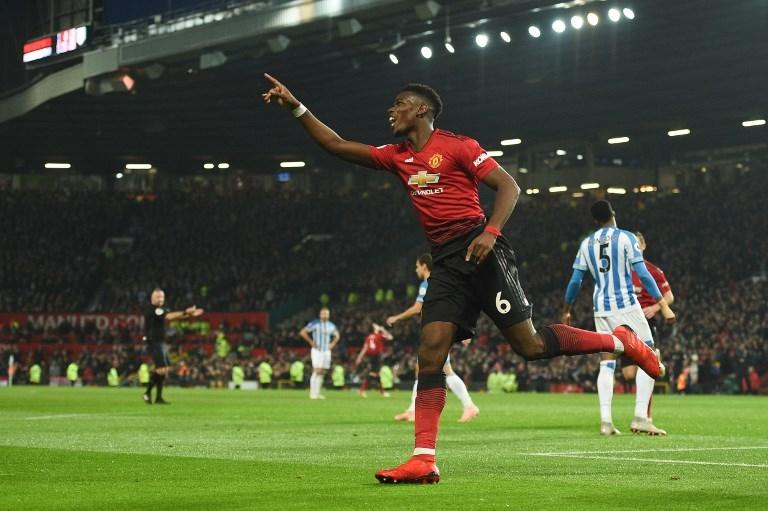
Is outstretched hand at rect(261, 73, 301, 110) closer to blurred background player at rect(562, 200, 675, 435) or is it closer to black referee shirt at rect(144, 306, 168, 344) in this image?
blurred background player at rect(562, 200, 675, 435)

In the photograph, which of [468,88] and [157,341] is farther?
[468,88]

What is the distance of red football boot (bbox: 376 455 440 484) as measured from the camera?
275 inches

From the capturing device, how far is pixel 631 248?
12.4m

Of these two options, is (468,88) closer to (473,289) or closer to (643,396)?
(643,396)

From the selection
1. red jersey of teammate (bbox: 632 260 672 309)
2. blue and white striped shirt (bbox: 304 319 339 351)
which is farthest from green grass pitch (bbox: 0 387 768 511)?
blue and white striped shirt (bbox: 304 319 339 351)

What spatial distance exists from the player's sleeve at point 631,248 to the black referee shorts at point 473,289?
17.0ft

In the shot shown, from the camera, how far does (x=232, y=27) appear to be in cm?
3497

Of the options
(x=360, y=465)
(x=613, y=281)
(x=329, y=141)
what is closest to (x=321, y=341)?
(x=613, y=281)

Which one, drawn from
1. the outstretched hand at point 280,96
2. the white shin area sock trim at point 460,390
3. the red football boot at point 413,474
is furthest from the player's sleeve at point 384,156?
the white shin area sock trim at point 460,390

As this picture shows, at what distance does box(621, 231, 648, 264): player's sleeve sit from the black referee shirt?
1249 cm

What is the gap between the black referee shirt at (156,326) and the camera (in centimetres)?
2309

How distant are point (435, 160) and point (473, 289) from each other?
82 cm

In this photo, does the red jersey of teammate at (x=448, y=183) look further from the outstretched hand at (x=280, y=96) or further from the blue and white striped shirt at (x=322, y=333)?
the blue and white striped shirt at (x=322, y=333)

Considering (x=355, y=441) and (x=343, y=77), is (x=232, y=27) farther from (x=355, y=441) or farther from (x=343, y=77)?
(x=355, y=441)
